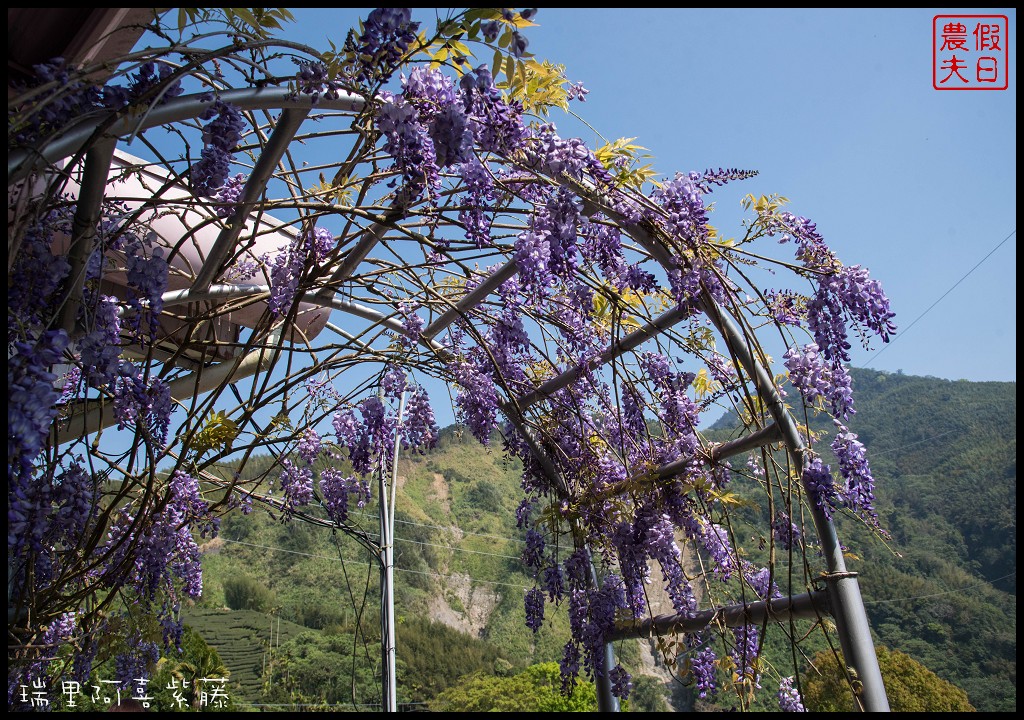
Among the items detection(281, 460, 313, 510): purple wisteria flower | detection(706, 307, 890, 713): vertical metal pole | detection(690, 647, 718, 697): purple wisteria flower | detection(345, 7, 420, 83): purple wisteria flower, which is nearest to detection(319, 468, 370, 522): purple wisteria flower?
detection(281, 460, 313, 510): purple wisteria flower

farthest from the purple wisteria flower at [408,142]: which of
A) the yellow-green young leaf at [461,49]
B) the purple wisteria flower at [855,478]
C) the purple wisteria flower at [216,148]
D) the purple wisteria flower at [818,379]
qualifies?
the purple wisteria flower at [855,478]

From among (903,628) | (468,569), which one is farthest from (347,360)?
(468,569)

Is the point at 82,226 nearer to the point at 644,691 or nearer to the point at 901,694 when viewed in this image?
the point at 901,694

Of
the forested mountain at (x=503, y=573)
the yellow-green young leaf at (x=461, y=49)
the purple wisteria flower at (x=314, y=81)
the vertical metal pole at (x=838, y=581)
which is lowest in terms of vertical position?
the forested mountain at (x=503, y=573)

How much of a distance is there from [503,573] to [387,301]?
41.3ft

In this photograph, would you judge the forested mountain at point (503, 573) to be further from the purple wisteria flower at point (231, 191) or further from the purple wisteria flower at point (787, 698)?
the purple wisteria flower at point (231, 191)

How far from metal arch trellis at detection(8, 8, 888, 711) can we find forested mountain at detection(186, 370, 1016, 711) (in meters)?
6.19

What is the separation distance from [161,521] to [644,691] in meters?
11.9

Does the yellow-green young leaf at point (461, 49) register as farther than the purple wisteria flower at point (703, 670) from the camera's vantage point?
No

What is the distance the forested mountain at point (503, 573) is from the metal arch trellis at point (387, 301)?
244 inches

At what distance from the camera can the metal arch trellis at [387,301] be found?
131cm

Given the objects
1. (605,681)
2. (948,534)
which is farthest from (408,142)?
(948,534)

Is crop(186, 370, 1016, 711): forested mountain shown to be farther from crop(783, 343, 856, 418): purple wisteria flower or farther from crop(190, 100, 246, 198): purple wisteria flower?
crop(190, 100, 246, 198): purple wisteria flower

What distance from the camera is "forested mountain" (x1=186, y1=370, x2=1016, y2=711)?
957cm
